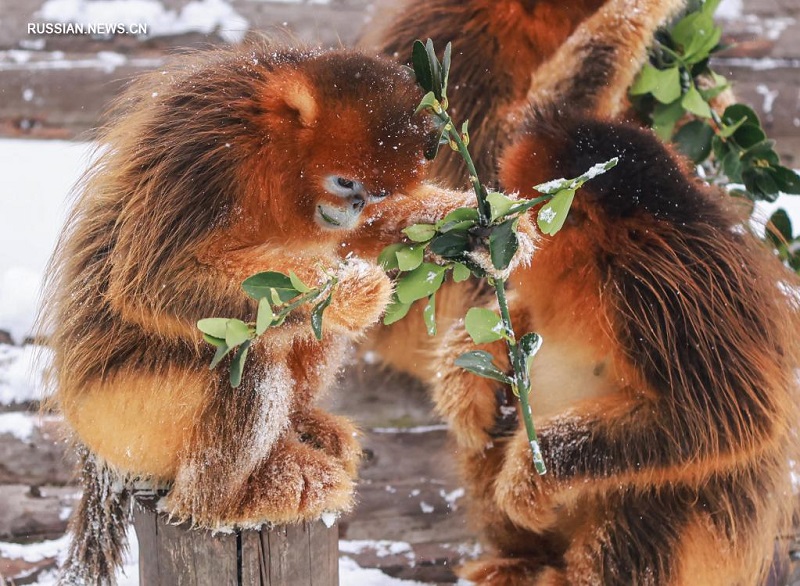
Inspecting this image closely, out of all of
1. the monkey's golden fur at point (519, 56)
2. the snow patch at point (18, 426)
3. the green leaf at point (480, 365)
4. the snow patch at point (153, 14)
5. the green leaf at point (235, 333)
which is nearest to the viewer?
the green leaf at point (235, 333)

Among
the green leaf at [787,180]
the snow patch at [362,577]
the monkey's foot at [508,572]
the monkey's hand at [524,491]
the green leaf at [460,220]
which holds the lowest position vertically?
the snow patch at [362,577]

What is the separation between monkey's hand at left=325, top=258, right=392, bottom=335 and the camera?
1578mm

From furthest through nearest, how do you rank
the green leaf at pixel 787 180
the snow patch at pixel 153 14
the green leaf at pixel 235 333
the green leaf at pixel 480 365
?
1. the snow patch at pixel 153 14
2. the green leaf at pixel 787 180
3. the green leaf at pixel 480 365
4. the green leaf at pixel 235 333

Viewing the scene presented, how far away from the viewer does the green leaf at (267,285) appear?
143 cm

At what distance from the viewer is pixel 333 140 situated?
1.57 meters

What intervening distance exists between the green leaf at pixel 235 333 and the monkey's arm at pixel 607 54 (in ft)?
4.35

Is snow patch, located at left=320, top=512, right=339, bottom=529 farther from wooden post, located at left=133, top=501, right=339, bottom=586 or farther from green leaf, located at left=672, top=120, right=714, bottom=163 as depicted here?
green leaf, located at left=672, top=120, right=714, bottom=163

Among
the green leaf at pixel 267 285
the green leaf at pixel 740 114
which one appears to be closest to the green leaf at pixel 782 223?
the green leaf at pixel 740 114

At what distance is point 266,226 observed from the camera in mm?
1654

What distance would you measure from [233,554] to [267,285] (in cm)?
61

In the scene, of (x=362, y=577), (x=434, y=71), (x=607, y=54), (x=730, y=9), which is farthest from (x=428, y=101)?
(x=730, y=9)

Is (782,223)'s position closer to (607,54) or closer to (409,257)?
(607,54)

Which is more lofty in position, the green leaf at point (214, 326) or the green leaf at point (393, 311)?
the green leaf at point (214, 326)

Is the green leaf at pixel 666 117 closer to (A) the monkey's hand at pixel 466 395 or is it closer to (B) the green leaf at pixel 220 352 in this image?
(A) the monkey's hand at pixel 466 395
